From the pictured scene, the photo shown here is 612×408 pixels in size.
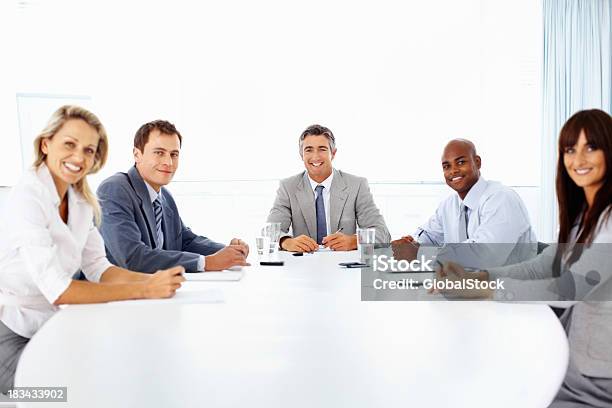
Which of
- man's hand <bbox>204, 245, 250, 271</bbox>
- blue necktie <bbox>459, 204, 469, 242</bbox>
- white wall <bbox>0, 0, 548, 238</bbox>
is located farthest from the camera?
white wall <bbox>0, 0, 548, 238</bbox>

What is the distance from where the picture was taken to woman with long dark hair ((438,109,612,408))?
62.6 inches

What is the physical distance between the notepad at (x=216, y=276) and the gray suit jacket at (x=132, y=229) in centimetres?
19

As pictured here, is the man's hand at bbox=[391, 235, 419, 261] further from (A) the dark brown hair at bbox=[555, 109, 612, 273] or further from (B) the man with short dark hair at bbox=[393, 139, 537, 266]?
(A) the dark brown hair at bbox=[555, 109, 612, 273]

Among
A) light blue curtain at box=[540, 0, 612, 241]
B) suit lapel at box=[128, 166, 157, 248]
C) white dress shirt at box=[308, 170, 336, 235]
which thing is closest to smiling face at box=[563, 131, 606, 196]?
suit lapel at box=[128, 166, 157, 248]

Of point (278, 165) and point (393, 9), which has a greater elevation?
point (393, 9)

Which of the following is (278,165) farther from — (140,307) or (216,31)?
(140,307)

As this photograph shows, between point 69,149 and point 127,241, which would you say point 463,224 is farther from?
point 69,149

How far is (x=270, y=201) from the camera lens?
540cm

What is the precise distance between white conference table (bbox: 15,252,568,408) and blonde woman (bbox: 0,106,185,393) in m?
0.14

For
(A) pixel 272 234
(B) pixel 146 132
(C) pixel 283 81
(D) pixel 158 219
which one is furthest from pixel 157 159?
(C) pixel 283 81

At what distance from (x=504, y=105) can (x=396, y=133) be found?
1.03 metres

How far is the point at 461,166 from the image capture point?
2.99 m

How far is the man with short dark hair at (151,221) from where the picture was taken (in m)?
2.38

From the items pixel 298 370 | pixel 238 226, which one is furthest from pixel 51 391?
pixel 238 226
